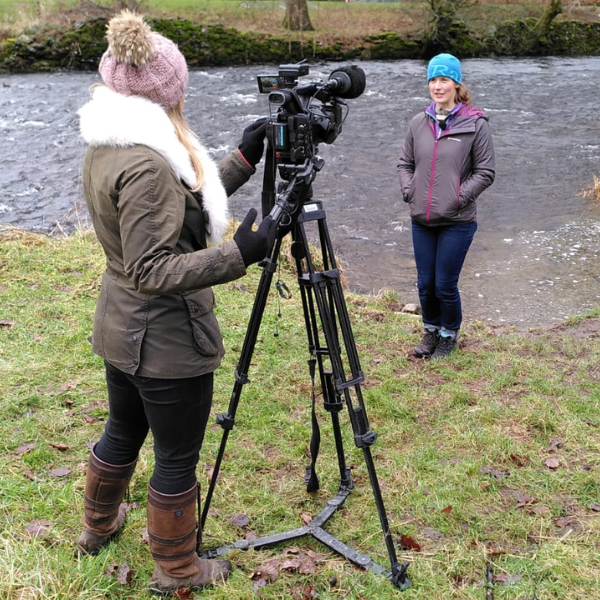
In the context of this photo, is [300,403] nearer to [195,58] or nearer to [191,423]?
[191,423]

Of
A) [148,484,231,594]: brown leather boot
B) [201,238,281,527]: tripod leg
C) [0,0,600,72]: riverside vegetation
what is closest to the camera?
[148,484,231,594]: brown leather boot

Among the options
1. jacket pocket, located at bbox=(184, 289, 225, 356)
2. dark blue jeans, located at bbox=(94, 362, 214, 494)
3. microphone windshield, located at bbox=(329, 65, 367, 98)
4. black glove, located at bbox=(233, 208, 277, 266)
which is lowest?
dark blue jeans, located at bbox=(94, 362, 214, 494)

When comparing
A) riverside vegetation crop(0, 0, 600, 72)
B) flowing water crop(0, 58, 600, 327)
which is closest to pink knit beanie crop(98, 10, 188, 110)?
flowing water crop(0, 58, 600, 327)

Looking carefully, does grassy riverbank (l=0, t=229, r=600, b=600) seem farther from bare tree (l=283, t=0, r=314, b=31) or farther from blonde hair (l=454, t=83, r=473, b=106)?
bare tree (l=283, t=0, r=314, b=31)

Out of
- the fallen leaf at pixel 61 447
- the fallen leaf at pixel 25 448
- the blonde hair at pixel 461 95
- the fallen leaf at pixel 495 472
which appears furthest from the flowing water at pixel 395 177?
the fallen leaf at pixel 25 448

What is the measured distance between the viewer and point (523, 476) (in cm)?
364

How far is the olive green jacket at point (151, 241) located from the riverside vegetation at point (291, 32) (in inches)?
732

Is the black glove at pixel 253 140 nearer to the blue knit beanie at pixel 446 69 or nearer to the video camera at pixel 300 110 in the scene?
the video camera at pixel 300 110

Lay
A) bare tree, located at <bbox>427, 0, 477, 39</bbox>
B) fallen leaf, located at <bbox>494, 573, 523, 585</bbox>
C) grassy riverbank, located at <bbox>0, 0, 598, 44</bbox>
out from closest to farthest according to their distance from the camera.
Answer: fallen leaf, located at <bbox>494, 573, 523, 585</bbox> → bare tree, located at <bbox>427, 0, 477, 39</bbox> → grassy riverbank, located at <bbox>0, 0, 598, 44</bbox>

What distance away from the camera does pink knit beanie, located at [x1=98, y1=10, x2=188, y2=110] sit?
229 cm

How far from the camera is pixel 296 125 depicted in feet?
8.42

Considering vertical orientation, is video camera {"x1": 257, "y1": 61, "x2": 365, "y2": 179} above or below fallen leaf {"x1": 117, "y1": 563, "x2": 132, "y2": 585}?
above

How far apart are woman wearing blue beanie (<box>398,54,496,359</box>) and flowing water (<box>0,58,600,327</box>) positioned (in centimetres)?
161

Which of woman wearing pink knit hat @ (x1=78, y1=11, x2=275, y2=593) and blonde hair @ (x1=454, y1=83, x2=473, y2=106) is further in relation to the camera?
blonde hair @ (x1=454, y1=83, x2=473, y2=106)
